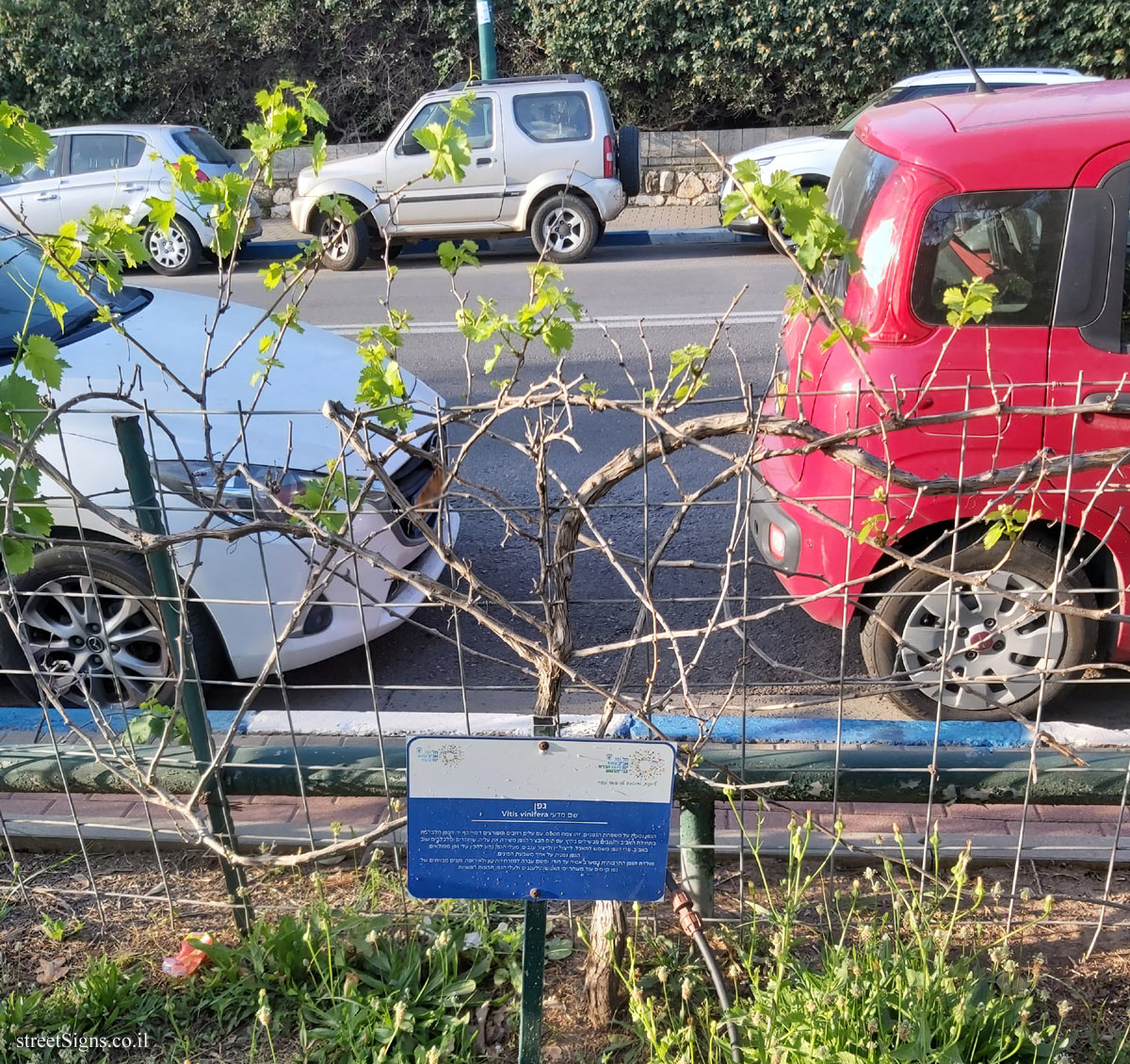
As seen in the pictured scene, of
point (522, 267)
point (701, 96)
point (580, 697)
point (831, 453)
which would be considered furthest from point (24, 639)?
point (701, 96)

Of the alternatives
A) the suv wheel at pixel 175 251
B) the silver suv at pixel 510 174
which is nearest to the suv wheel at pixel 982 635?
the silver suv at pixel 510 174

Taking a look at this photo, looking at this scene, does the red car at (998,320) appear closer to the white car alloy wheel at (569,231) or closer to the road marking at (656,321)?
the road marking at (656,321)

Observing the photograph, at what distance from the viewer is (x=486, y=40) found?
48.8 ft

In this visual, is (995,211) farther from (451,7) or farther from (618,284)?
(451,7)

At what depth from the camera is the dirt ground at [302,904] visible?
244 cm

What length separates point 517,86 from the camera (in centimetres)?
1186

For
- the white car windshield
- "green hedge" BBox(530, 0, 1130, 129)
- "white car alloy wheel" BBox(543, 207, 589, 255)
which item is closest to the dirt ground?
the white car windshield

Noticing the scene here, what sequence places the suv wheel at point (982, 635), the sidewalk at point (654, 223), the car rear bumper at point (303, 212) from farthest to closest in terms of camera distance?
the sidewalk at point (654, 223), the car rear bumper at point (303, 212), the suv wheel at point (982, 635)

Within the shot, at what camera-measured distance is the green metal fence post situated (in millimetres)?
2359

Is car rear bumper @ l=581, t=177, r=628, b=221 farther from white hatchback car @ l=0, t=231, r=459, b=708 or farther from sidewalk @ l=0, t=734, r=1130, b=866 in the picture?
sidewalk @ l=0, t=734, r=1130, b=866

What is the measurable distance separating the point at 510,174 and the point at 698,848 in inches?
424

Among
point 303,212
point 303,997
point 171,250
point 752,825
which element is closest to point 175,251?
point 171,250

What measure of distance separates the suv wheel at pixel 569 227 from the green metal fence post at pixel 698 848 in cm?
1027

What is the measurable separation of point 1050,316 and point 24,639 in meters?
3.07
